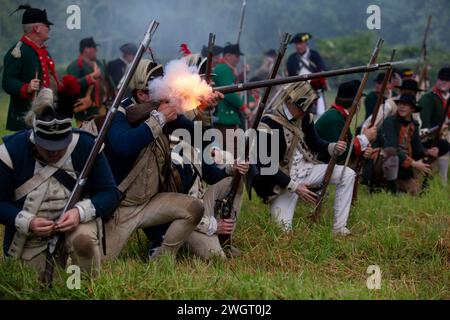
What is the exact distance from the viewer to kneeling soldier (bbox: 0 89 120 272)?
189 inches

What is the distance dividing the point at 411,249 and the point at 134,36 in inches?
525

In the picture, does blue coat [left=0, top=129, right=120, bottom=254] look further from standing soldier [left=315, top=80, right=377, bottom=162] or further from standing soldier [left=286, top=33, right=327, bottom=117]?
standing soldier [left=286, top=33, right=327, bottom=117]

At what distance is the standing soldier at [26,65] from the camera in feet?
25.8

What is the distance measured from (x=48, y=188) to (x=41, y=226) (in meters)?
0.30

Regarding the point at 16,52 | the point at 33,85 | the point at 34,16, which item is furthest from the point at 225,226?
the point at 34,16

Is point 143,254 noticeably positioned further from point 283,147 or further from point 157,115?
point 283,147

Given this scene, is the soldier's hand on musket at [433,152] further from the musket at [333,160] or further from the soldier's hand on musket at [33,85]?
the soldier's hand on musket at [33,85]

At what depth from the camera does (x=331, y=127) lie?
767 centimetres

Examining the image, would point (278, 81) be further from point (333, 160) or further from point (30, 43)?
point (30, 43)

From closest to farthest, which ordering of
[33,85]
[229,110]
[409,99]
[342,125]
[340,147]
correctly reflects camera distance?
[340,147] → [33,85] → [342,125] → [409,99] → [229,110]

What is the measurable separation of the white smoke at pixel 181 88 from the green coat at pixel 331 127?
7.90 ft

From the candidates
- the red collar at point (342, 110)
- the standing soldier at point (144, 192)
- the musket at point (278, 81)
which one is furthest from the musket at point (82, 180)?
the red collar at point (342, 110)

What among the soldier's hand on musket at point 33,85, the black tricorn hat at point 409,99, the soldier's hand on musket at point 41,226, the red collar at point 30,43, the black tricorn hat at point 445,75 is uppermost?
the red collar at point 30,43

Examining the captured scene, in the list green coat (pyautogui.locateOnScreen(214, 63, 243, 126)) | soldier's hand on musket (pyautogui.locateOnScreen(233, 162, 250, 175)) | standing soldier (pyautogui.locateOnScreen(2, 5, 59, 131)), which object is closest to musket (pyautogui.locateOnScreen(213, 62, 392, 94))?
soldier's hand on musket (pyautogui.locateOnScreen(233, 162, 250, 175))
